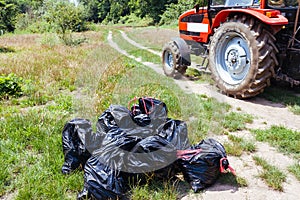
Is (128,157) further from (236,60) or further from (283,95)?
(283,95)

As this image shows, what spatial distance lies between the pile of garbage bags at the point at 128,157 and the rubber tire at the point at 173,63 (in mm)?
3743

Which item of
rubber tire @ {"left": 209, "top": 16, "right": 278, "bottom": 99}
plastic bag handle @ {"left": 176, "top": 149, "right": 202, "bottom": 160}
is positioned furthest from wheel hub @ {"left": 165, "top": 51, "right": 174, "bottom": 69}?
plastic bag handle @ {"left": 176, "top": 149, "right": 202, "bottom": 160}

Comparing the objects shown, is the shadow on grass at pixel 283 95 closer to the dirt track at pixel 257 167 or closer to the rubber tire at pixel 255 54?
the dirt track at pixel 257 167

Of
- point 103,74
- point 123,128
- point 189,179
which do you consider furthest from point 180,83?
point 189,179

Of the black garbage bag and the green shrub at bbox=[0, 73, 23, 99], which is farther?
the green shrub at bbox=[0, 73, 23, 99]

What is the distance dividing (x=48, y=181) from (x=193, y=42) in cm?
575

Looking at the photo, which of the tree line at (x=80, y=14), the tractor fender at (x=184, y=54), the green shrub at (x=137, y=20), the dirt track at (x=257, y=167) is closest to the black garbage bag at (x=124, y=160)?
the dirt track at (x=257, y=167)

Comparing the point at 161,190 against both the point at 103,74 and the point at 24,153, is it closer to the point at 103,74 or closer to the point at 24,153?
the point at 24,153

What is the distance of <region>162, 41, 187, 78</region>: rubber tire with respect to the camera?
21.9 feet

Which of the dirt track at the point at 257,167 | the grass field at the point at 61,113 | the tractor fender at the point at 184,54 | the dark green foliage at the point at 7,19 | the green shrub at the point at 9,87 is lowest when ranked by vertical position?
the dirt track at the point at 257,167

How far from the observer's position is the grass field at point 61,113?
8.69ft

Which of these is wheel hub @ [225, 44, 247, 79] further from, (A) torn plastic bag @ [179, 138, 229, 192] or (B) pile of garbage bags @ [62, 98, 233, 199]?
(A) torn plastic bag @ [179, 138, 229, 192]

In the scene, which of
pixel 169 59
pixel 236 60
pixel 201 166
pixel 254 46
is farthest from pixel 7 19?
pixel 201 166

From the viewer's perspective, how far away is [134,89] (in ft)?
17.6
